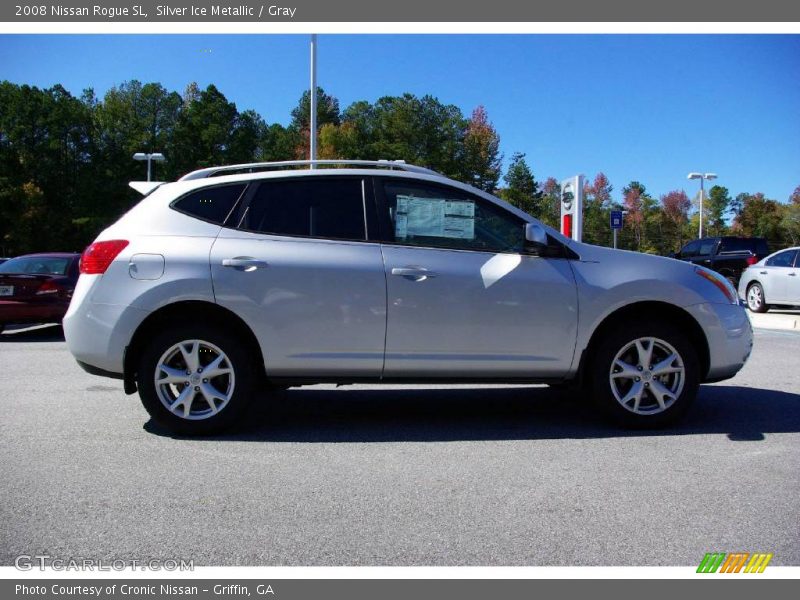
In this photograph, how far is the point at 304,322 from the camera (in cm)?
457

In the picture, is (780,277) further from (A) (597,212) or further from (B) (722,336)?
(A) (597,212)

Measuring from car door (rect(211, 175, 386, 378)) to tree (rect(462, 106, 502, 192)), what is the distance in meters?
61.1

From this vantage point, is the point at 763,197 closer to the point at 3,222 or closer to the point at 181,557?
the point at 3,222

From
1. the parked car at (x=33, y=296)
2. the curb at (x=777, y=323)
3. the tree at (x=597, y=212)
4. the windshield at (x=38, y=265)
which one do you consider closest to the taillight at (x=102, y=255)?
the parked car at (x=33, y=296)

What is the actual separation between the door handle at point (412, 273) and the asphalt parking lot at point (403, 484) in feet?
3.74

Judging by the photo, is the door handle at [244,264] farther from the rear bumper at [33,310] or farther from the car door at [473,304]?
the rear bumper at [33,310]

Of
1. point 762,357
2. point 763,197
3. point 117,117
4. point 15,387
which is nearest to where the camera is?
point 15,387

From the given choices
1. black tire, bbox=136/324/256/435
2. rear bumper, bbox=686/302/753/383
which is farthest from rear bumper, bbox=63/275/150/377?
rear bumper, bbox=686/302/753/383

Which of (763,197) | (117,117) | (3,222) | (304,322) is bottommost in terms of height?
(304,322)

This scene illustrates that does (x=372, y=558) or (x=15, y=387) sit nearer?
(x=372, y=558)

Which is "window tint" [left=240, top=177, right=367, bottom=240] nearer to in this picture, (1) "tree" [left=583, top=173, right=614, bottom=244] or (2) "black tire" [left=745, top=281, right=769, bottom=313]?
(2) "black tire" [left=745, top=281, right=769, bottom=313]

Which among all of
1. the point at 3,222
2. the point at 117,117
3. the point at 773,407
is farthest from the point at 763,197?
the point at 773,407

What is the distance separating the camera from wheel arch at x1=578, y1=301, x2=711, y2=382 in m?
4.78

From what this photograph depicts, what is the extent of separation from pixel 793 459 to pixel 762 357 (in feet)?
16.3
